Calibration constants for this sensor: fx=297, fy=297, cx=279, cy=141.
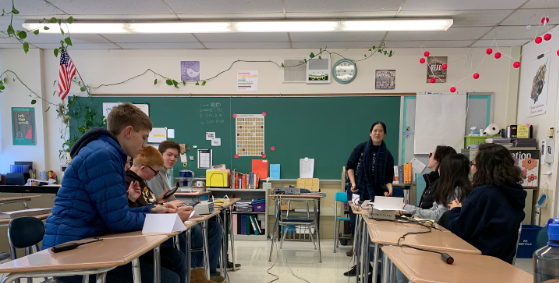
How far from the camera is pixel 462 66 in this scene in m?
4.43

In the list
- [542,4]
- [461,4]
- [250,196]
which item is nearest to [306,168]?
[250,196]

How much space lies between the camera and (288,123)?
4.68 m

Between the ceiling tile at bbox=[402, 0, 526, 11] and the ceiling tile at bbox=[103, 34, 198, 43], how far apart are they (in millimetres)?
2875

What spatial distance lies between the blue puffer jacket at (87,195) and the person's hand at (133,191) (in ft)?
1.48

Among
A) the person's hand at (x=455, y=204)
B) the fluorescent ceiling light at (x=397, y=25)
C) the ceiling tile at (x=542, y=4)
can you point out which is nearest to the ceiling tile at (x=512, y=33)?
the ceiling tile at (x=542, y=4)

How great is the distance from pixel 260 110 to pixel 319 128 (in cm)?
97

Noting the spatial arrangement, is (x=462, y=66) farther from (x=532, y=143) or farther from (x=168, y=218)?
(x=168, y=218)

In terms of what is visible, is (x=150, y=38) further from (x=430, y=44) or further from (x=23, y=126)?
(x=430, y=44)

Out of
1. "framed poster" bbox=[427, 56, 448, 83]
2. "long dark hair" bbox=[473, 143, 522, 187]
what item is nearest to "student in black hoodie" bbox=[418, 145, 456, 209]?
"long dark hair" bbox=[473, 143, 522, 187]

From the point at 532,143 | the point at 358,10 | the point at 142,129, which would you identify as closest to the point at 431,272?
the point at 142,129

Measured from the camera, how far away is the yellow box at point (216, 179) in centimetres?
450

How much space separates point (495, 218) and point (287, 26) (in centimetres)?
293

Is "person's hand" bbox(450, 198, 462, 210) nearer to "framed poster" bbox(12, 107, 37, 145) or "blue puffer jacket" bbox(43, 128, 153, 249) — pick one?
"blue puffer jacket" bbox(43, 128, 153, 249)

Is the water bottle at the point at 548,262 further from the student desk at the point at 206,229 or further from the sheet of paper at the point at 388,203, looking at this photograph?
the student desk at the point at 206,229
